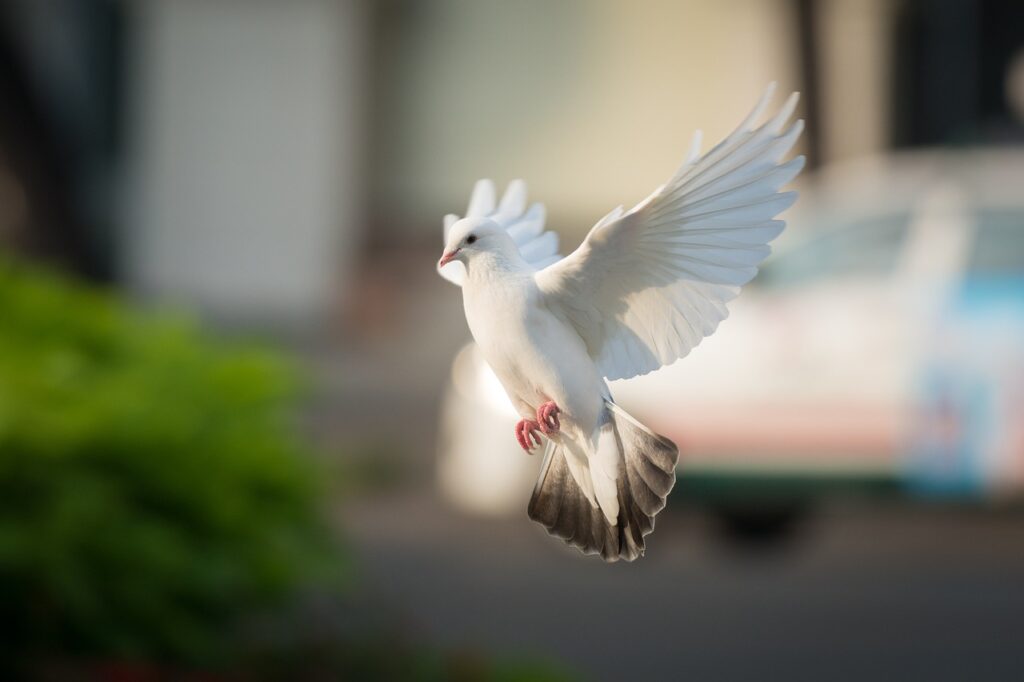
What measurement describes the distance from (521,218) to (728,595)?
9.03 metres

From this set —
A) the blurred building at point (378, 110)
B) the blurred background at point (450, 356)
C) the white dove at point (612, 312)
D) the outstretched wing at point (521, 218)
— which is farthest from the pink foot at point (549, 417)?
the blurred building at point (378, 110)

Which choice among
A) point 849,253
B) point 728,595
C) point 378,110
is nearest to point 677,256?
point 849,253

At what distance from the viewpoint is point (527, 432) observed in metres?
0.83

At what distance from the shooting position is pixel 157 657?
5.08 metres

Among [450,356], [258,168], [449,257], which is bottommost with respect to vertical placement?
[449,257]

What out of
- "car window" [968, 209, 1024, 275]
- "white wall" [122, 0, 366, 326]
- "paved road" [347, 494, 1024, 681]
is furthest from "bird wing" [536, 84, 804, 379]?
"white wall" [122, 0, 366, 326]

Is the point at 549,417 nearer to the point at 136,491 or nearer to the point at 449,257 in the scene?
the point at 449,257

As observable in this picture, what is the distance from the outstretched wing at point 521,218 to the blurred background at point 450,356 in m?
1.49

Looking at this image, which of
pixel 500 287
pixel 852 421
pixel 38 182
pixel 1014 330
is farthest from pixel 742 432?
pixel 38 182

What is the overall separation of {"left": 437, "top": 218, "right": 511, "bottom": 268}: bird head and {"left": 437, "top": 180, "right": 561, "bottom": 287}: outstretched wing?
A: 14 cm

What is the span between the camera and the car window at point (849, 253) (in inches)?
203

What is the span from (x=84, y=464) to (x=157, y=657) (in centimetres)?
67

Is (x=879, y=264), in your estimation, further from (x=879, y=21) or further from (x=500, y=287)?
(x=879, y=21)

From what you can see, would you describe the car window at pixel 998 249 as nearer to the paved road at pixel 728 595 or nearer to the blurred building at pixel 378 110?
the paved road at pixel 728 595
